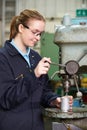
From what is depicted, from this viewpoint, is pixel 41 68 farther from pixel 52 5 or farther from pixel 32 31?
pixel 52 5

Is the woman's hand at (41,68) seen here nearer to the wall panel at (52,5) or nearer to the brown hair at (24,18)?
the brown hair at (24,18)

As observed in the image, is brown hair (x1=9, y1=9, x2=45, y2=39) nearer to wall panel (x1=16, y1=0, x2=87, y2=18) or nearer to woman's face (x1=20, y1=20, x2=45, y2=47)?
woman's face (x1=20, y1=20, x2=45, y2=47)

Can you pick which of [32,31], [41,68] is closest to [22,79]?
[41,68]

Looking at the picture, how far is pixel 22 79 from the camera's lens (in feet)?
4.82

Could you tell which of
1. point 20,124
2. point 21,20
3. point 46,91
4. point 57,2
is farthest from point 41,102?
point 57,2

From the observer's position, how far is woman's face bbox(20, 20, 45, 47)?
5.08 ft

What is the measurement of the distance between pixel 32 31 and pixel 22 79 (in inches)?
9.5

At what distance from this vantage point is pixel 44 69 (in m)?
1.47

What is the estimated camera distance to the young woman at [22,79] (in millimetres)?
1447

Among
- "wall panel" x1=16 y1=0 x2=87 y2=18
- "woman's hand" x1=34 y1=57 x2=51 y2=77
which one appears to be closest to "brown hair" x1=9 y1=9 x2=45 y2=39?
"woman's hand" x1=34 y1=57 x2=51 y2=77

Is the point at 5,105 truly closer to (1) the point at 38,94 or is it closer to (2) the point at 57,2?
(1) the point at 38,94

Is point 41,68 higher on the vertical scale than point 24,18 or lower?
lower

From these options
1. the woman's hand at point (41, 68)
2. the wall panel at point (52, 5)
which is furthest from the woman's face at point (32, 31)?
the wall panel at point (52, 5)

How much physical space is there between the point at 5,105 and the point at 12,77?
0.13 metres
